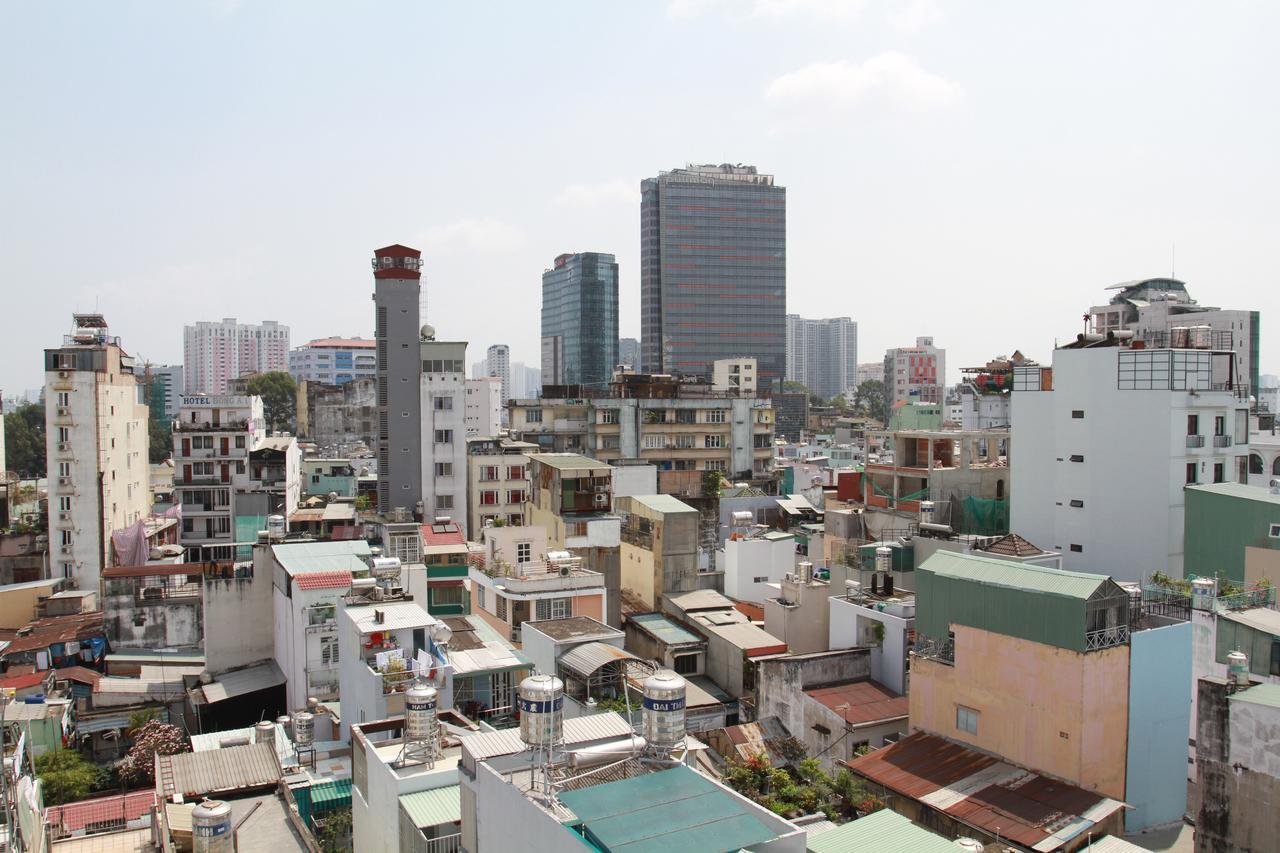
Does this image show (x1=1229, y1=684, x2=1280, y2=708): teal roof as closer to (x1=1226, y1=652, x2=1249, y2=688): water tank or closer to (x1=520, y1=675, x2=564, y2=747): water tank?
(x1=1226, y1=652, x2=1249, y2=688): water tank

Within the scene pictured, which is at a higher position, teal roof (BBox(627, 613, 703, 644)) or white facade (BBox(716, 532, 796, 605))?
white facade (BBox(716, 532, 796, 605))

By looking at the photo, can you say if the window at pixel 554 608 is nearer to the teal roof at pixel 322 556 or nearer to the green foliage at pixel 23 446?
the teal roof at pixel 322 556

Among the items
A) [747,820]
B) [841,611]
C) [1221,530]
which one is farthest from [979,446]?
[747,820]

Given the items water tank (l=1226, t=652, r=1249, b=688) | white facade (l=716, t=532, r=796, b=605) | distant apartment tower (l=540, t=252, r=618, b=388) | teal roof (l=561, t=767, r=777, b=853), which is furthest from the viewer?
distant apartment tower (l=540, t=252, r=618, b=388)

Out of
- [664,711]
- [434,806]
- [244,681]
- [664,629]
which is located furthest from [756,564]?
[664,711]

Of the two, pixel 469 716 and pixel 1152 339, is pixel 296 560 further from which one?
pixel 1152 339

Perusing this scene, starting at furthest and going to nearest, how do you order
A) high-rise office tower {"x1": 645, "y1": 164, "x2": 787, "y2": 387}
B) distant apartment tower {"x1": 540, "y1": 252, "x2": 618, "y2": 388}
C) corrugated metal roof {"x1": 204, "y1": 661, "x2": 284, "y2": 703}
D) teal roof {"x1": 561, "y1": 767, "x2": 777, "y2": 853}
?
1. distant apartment tower {"x1": 540, "y1": 252, "x2": 618, "y2": 388}
2. high-rise office tower {"x1": 645, "y1": 164, "x2": 787, "y2": 387}
3. corrugated metal roof {"x1": 204, "y1": 661, "x2": 284, "y2": 703}
4. teal roof {"x1": 561, "y1": 767, "x2": 777, "y2": 853}

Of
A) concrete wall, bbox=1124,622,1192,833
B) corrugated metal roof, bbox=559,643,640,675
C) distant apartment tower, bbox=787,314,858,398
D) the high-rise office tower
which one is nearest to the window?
corrugated metal roof, bbox=559,643,640,675

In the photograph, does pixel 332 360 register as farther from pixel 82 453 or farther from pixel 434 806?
pixel 434 806
